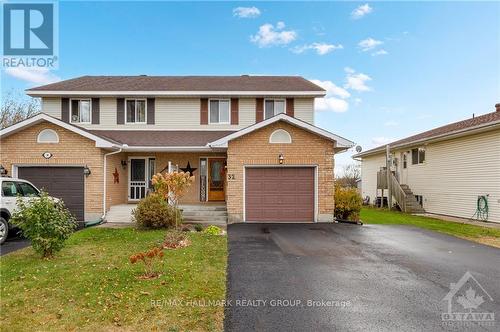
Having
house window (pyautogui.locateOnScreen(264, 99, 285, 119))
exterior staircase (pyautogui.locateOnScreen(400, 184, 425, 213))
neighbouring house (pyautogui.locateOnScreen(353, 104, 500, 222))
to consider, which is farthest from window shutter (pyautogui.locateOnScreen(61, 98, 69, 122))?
exterior staircase (pyautogui.locateOnScreen(400, 184, 425, 213))

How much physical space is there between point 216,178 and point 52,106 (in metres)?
9.17

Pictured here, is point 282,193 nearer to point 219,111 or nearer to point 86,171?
point 219,111

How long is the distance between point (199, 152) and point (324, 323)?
1181cm

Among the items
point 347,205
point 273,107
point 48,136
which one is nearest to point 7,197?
point 48,136

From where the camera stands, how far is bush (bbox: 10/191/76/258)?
22.4 feet

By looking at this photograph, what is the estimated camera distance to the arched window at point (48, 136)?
12562mm

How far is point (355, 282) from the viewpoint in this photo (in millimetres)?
5750

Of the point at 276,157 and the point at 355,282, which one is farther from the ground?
the point at 276,157

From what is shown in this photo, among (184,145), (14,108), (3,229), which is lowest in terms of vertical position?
(3,229)

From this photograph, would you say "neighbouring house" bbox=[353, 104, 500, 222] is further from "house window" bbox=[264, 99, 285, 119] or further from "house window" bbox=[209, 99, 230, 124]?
"house window" bbox=[209, 99, 230, 124]

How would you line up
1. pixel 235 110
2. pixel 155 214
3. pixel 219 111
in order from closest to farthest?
pixel 155 214
pixel 235 110
pixel 219 111

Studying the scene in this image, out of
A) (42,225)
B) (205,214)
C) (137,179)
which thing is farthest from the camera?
(137,179)

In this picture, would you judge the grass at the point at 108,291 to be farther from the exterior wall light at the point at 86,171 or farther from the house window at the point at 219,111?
the house window at the point at 219,111

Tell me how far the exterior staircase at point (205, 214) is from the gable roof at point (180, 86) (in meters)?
5.98
